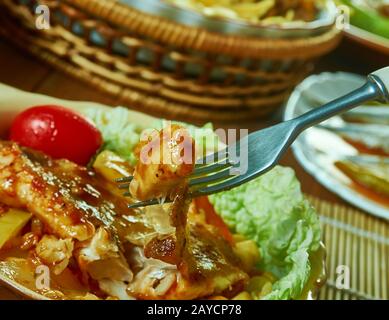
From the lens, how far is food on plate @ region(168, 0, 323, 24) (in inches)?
72.2

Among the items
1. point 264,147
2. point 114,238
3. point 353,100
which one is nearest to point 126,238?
point 114,238

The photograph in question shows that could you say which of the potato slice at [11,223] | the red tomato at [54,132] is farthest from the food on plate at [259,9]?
the potato slice at [11,223]

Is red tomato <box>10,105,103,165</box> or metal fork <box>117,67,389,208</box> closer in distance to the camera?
metal fork <box>117,67,389,208</box>

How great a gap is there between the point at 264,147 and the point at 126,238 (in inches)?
11.1

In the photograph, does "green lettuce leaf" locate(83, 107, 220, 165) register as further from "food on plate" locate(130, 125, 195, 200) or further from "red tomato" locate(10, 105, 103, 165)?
"food on plate" locate(130, 125, 195, 200)

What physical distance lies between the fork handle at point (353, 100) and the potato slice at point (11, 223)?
486 millimetres

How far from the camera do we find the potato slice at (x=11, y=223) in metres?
1.01

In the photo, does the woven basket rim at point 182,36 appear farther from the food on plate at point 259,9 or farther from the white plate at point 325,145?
the white plate at point 325,145

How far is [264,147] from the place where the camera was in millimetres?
1055

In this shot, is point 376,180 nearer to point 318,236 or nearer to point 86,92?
point 318,236

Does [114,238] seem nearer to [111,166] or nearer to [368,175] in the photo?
[111,166]

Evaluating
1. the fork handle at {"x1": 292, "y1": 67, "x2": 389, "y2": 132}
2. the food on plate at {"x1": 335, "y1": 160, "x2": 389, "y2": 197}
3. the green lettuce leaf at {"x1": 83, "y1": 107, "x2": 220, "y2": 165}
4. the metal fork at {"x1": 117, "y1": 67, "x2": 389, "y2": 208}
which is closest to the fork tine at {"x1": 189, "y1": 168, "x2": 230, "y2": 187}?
the metal fork at {"x1": 117, "y1": 67, "x2": 389, "y2": 208}

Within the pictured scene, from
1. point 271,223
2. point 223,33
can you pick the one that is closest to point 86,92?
point 223,33
